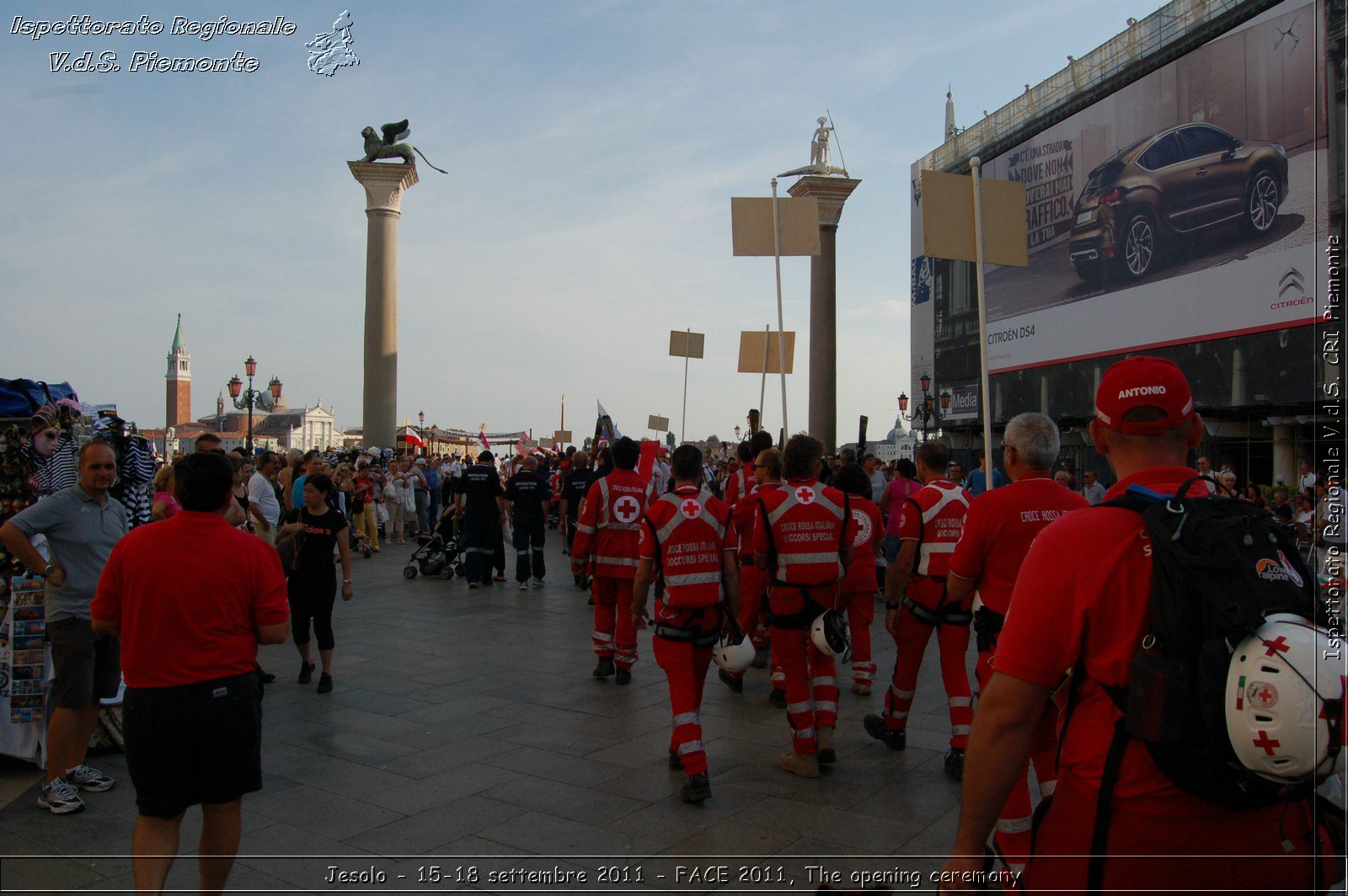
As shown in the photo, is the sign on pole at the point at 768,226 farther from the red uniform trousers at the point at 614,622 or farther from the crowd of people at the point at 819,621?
the red uniform trousers at the point at 614,622

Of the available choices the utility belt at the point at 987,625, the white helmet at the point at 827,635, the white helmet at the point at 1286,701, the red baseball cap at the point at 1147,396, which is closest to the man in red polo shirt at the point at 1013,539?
the utility belt at the point at 987,625

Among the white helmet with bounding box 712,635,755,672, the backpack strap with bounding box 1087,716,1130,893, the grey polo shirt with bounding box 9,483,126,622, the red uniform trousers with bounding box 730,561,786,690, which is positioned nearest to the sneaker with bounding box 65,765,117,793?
the grey polo shirt with bounding box 9,483,126,622

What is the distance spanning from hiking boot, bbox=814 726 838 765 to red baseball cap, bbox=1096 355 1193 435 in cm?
358

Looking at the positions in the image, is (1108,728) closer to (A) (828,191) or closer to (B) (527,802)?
(B) (527,802)

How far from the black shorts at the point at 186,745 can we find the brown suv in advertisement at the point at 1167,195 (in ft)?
93.1

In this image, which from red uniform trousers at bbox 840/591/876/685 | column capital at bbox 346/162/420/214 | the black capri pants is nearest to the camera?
red uniform trousers at bbox 840/591/876/685

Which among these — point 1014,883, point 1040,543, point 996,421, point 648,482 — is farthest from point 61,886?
point 996,421

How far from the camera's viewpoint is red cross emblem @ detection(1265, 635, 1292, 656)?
161cm

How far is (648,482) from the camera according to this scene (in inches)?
327

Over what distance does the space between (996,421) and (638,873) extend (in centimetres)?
3766

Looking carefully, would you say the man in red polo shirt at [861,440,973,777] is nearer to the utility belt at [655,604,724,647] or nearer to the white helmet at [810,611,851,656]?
the white helmet at [810,611,851,656]

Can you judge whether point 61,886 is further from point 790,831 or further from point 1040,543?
point 1040,543

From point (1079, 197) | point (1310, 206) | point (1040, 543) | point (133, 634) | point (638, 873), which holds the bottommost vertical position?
point (638, 873)

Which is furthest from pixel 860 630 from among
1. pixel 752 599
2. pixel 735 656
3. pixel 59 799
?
pixel 59 799
